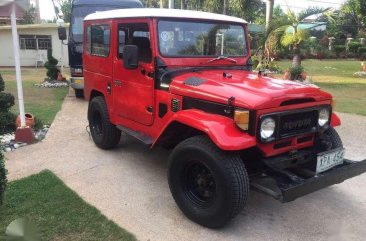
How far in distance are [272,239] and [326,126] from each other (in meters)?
1.38

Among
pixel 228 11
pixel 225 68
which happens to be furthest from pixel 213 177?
pixel 228 11

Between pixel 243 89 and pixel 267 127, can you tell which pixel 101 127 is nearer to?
pixel 243 89

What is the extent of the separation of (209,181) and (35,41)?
2180 cm

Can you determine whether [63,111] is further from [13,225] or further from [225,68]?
[13,225]

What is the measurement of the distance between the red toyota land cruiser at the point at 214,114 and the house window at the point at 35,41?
19140 mm

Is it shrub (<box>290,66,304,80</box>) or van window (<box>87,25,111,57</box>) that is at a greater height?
van window (<box>87,25,111,57</box>)

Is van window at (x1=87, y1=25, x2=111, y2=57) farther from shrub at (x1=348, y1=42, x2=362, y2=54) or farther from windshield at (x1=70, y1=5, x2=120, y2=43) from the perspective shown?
shrub at (x1=348, y1=42, x2=362, y2=54)

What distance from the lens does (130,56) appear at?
14.1 ft

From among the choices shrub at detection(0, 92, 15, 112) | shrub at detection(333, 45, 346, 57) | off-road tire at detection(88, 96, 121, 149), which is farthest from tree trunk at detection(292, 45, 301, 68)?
shrub at detection(333, 45, 346, 57)

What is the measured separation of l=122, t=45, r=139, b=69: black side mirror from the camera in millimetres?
4245

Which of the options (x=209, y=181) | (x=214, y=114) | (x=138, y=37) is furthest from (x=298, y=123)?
(x=138, y=37)

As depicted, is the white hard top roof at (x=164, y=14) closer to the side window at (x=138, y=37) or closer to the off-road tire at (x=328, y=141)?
the side window at (x=138, y=37)

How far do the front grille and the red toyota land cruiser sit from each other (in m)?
0.01

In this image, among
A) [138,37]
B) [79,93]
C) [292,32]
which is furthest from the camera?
[292,32]
